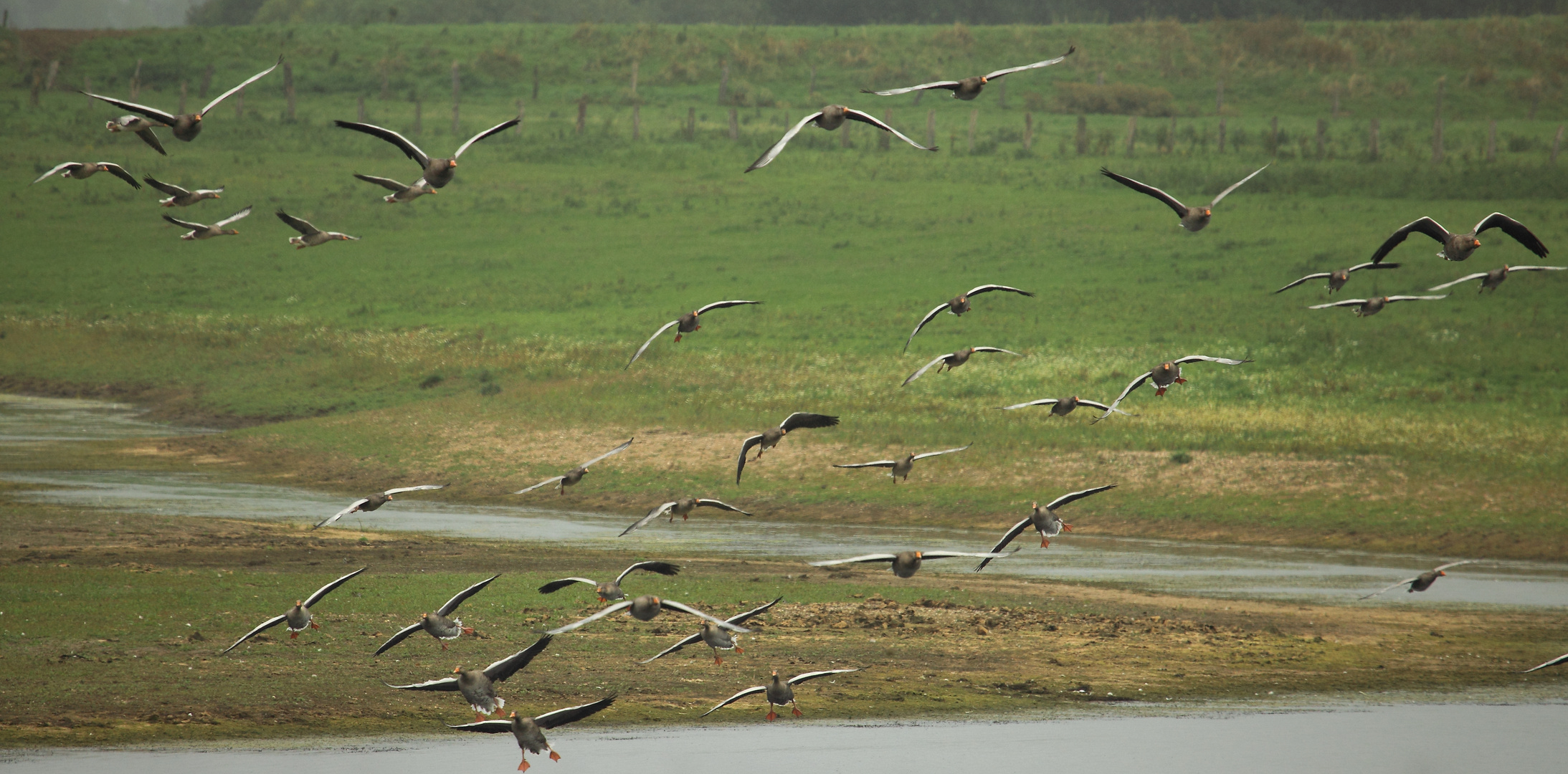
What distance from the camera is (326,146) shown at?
6638cm

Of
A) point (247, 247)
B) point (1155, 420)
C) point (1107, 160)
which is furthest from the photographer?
point (1107, 160)

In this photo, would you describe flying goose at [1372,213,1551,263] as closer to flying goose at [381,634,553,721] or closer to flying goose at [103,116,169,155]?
flying goose at [381,634,553,721]

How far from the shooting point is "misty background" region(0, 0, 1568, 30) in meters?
108

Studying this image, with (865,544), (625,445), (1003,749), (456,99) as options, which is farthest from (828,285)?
(625,445)

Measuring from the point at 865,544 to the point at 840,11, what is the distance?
94.5 meters

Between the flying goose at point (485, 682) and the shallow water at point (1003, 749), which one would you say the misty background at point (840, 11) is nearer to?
the shallow water at point (1003, 749)

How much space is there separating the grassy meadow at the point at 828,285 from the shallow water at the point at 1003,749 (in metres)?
12.1

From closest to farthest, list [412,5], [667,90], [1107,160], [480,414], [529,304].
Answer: [480,414] → [529,304] → [1107,160] → [667,90] → [412,5]

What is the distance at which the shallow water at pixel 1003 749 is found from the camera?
14.1 metres

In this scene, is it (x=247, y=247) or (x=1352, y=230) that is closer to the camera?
(x=1352, y=230)

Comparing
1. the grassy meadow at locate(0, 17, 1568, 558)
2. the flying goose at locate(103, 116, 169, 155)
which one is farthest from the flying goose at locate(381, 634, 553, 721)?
the grassy meadow at locate(0, 17, 1568, 558)

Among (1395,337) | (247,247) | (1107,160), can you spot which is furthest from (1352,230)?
(247,247)

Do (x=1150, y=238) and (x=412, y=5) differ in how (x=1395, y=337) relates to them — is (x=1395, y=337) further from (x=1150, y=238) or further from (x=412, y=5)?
(x=412, y=5)

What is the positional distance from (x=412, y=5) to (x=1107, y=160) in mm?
76790
